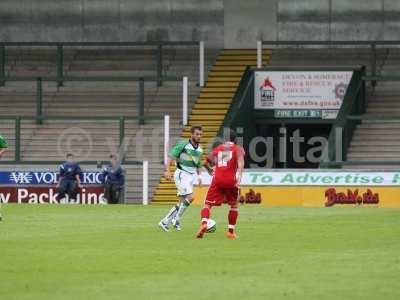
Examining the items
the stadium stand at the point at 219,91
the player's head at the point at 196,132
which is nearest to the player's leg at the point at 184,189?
the player's head at the point at 196,132

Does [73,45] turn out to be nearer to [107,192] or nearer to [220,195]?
[107,192]

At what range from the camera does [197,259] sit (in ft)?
66.5

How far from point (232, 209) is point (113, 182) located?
18.8m

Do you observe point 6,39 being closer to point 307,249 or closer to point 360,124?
point 360,124

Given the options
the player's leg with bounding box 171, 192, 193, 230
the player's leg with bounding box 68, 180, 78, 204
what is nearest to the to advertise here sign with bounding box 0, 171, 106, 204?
the player's leg with bounding box 68, 180, 78, 204

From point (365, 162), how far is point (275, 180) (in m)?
3.70

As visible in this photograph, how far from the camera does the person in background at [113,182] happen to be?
140 feet

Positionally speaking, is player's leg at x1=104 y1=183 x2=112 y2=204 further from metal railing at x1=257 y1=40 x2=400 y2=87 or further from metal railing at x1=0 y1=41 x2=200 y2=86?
metal railing at x1=257 y1=40 x2=400 y2=87

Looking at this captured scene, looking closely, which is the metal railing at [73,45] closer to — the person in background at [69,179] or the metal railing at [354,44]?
the metal railing at [354,44]

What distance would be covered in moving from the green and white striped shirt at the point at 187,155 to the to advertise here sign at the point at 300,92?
820 inches

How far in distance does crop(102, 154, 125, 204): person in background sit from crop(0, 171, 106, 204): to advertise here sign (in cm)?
35

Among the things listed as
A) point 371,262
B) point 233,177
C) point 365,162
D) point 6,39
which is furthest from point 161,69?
point 371,262

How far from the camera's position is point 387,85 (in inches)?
1902

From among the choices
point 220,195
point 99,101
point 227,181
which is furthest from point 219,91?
point 227,181
